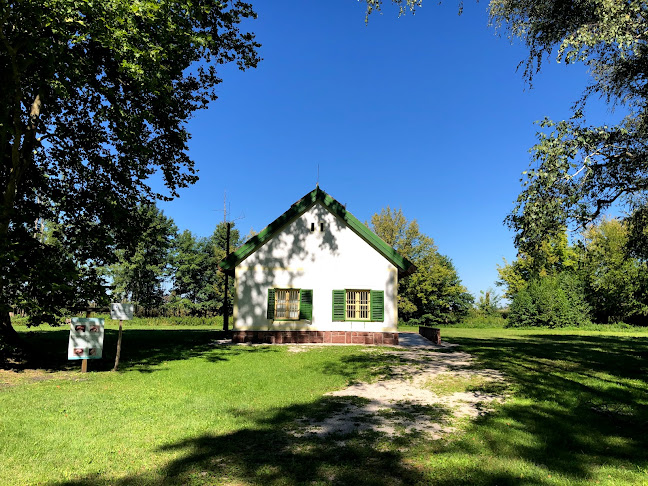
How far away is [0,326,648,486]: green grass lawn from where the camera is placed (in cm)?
411

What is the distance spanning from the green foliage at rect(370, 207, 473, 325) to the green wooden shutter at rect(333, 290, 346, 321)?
2970cm

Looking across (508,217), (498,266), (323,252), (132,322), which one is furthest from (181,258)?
(508,217)

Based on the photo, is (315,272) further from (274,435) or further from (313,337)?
(274,435)

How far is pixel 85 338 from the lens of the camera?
9.97m

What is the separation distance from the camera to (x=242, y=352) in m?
14.0

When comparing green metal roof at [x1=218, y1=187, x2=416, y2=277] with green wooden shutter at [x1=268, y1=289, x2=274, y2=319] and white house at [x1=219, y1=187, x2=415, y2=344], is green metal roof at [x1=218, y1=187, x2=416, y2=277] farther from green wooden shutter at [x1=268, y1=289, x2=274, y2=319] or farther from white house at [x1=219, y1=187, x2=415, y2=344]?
green wooden shutter at [x1=268, y1=289, x2=274, y2=319]

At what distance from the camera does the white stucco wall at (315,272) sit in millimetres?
16969

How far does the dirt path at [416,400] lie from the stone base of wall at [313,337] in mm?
4979

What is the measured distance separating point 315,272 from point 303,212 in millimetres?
2918

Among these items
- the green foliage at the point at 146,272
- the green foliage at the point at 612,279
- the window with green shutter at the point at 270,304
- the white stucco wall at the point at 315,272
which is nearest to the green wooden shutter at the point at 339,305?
the white stucco wall at the point at 315,272

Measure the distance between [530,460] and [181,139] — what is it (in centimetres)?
1403

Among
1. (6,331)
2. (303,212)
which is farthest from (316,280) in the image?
(6,331)

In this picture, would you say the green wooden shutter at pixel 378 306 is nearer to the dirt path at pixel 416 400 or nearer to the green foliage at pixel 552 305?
the dirt path at pixel 416 400

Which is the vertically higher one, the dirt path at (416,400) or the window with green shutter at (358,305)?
the window with green shutter at (358,305)
